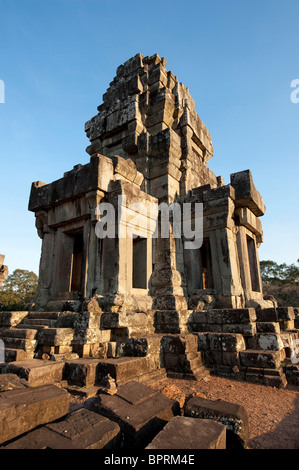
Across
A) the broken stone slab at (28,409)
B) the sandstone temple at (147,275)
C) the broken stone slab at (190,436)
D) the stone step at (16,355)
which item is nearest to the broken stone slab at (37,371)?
the sandstone temple at (147,275)

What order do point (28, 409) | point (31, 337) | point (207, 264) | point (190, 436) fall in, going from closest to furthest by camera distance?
point (190, 436) < point (28, 409) < point (31, 337) < point (207, 264)

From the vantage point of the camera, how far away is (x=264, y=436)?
2.67 m

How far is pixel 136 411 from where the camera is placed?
2.55m

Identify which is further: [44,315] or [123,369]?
[44,315]

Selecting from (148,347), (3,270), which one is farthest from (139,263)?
(3,270)

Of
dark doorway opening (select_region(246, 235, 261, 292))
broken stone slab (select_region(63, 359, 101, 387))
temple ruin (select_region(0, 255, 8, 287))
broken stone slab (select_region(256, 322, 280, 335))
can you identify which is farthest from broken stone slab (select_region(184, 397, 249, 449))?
temple ruin (select_region(0, 255, 8, 287))

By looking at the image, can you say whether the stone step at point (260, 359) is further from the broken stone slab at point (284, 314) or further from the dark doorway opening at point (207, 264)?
the dark doorway opening at point (207, 264)

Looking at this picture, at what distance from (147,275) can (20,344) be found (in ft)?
9.44

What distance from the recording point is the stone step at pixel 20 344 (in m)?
4.42

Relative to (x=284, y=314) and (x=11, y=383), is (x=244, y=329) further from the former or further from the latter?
(x=11, y=383)

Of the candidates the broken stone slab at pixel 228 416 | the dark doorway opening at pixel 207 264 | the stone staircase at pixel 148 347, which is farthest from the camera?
the dark doorway opening at pixel 207 264

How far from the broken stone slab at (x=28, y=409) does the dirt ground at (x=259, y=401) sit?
62.1 inches

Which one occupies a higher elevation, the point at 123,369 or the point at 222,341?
the point at 222,341
